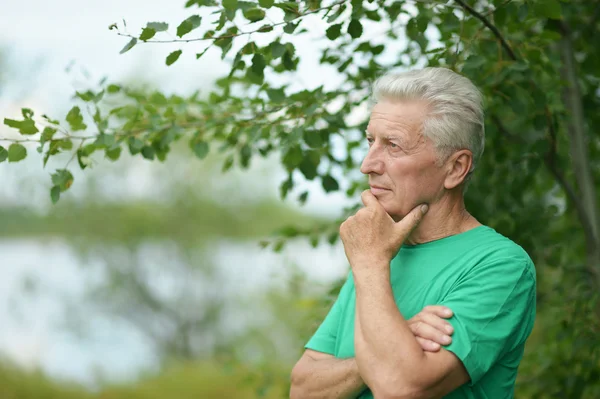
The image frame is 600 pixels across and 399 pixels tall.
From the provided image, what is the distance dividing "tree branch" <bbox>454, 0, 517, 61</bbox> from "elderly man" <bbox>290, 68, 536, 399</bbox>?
48cm

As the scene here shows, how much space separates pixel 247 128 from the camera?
294 centimetres

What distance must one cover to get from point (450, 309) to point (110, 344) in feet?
44.4

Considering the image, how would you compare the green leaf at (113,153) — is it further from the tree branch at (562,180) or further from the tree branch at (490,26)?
the tree branch at (562,180)

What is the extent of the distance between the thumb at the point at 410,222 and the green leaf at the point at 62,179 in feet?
4.08

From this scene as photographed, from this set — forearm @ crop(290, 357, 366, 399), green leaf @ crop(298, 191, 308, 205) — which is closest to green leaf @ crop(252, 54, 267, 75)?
forearm @ crop(290, 357, 366, 399)

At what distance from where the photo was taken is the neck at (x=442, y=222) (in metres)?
2.02

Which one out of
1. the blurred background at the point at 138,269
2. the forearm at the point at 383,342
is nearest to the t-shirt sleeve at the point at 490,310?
the forearm at the point at 383,342

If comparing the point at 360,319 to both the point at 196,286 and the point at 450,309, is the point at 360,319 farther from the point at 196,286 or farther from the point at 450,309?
the point at 196,286

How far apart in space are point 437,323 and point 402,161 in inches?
18.9

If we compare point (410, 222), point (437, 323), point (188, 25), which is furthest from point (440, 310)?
point (188, 25)

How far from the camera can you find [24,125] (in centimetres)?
238

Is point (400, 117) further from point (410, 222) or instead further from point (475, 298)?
point (475, 298)

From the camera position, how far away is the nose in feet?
6.50

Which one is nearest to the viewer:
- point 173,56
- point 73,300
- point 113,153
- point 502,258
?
point 502,258
